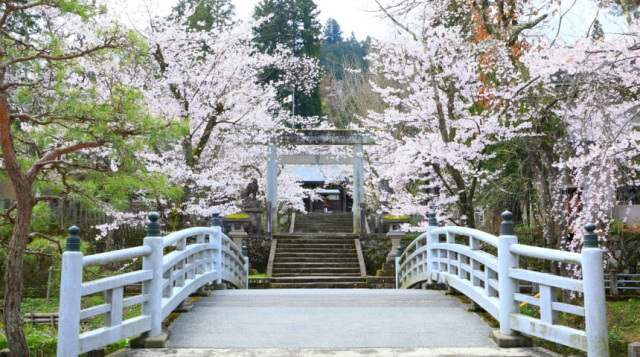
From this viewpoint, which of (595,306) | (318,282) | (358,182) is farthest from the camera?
(358,182)

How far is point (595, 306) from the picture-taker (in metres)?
3.94

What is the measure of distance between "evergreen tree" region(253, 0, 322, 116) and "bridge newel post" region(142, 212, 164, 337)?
28.8 m

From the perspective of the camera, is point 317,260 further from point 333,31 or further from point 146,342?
point 333,31

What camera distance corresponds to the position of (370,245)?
18.8 meters

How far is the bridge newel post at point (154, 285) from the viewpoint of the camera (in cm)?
508

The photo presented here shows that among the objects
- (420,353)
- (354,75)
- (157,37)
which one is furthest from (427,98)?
(354,75)

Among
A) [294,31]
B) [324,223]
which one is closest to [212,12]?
[294,31]

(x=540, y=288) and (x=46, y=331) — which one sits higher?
(x=540, y=288)

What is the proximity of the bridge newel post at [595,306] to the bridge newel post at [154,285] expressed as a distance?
3.47 meters

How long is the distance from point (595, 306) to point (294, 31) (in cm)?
3221

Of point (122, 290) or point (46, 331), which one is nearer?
point (122, 290)

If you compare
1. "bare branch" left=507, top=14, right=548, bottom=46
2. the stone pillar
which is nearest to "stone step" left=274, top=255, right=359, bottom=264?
the stone pillar

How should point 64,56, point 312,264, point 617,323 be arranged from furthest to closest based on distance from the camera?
point 312,264 → point 617,323 → point 64,56

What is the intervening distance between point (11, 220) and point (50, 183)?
71 centimetres
